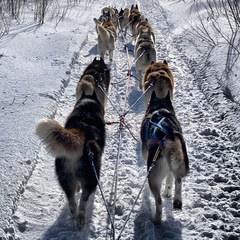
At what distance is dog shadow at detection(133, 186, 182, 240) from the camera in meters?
2.81

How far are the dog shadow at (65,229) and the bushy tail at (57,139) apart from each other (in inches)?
27.4

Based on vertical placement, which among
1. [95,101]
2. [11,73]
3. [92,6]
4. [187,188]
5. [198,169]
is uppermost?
[92,6]

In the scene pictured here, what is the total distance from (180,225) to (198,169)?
954mm

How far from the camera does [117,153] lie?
411cm

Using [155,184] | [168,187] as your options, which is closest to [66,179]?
[155,184]

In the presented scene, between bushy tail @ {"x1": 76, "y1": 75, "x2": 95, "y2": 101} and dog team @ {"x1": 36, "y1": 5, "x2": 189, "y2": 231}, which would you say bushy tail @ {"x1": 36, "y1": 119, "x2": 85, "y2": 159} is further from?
bushy tail @ {"x1": 76, "y1": 75, "x2": 95, "y2": 101}

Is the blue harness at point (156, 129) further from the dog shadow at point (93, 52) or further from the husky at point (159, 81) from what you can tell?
the dog shadow at point (93, 52)

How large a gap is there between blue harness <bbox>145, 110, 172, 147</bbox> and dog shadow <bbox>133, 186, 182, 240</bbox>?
660 mm

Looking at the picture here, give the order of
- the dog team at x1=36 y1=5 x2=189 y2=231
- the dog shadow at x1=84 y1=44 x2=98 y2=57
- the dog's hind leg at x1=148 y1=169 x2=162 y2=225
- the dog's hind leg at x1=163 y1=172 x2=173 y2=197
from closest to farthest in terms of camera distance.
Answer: the dog team at x1=36 y1=5 x2=189 y2=231
the dog's hind leg at x1=148 y1=169 x2=162 y2=225
the dog's hind leg at x1=163 y1=172 x2=173 y2=197
the dog shadow at x1=84 y1=44 x2=98 y2=57

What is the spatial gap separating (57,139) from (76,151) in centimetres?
23

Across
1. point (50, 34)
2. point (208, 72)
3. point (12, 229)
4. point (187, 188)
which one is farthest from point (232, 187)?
point (50, 34)

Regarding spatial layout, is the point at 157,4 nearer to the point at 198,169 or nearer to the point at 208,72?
the point at 208,72

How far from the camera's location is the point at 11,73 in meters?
6.48

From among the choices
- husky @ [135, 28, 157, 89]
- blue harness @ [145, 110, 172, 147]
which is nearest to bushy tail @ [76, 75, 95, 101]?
blue harness @ [145, 110, 172, 147]
